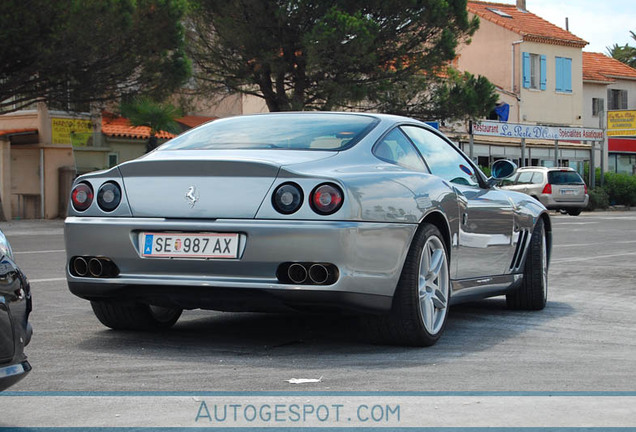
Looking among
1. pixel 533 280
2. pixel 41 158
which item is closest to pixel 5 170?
pixel 41 158

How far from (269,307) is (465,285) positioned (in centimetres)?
171

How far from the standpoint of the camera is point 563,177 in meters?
36.3

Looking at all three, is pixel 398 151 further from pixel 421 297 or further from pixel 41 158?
pixel 41 158

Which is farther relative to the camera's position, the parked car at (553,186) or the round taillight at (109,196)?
the parked car at (553,186)

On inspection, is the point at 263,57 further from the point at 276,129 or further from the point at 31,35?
the point at 276,129

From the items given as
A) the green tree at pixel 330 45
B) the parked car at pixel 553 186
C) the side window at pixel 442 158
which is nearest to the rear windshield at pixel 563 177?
the parked car at pixel 553 186

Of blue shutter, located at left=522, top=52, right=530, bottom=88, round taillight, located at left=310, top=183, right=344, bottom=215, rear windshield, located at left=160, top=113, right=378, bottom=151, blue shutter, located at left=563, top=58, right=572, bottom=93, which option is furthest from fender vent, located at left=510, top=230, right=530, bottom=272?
blue shutter, located at left=563, top=58, right=572, bottom=93

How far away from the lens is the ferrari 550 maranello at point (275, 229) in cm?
559

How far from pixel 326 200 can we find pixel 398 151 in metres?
1.13

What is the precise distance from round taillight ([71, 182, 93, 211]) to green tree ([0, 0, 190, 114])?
2111 cm

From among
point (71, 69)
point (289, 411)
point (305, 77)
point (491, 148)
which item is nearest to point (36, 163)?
point (71, 69)

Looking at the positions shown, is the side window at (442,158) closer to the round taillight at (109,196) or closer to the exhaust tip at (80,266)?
the round taillight at (109,196)

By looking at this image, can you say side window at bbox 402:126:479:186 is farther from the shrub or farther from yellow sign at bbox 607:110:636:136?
yellow sign at bbox 607:110:636:136

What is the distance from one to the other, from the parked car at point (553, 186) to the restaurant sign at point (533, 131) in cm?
241
